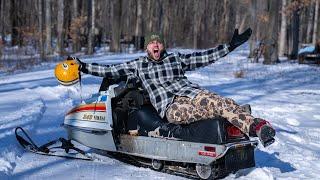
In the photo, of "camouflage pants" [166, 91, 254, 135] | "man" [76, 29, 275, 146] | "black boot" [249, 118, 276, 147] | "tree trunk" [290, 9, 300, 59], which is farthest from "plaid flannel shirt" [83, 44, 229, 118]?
"tree trunk" [290, 9, 300, 59]

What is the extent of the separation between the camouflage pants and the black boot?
0.24ft

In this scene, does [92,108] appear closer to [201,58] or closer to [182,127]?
[182,127]

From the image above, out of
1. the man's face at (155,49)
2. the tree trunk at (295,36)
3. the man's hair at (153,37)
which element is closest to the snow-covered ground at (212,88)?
the man's face at (155,49)

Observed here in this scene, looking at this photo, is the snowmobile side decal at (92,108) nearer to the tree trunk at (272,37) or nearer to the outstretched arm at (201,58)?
the outstretched arm at (201,58)

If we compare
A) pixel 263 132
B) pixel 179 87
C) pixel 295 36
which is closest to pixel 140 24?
pixel 295 36

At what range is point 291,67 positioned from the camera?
21547 mm

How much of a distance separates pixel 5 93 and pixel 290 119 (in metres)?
5.90

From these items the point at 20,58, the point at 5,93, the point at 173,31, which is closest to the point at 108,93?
the point at 5,93

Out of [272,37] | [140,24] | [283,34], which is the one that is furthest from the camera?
[140,24]

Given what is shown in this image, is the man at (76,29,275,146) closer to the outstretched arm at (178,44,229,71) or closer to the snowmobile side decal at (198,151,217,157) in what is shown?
the outstretched arm at (178,44,229,71)

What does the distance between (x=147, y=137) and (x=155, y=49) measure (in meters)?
1.09

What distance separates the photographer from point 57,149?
6824 mm

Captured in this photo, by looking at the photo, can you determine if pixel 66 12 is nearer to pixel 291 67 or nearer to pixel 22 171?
pixel 291 67

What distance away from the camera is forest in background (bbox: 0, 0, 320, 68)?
25078 millimetres
